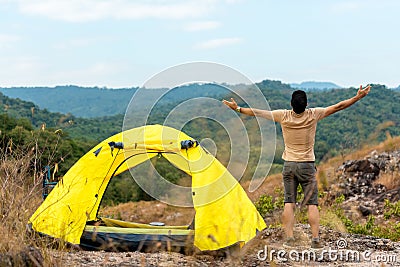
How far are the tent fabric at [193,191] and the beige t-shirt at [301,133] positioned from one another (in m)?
0.85

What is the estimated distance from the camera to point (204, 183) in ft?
20.4

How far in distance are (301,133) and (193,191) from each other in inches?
52.0

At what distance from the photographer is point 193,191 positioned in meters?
6.16

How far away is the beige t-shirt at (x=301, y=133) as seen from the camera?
5.89 metres

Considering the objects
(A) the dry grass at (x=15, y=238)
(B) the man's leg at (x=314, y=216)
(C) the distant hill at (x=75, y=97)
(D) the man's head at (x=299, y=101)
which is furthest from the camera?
(C) the distant hill at (x=75, y=97)

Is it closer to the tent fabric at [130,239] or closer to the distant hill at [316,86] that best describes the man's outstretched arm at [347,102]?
the tent fabric at [130,239]

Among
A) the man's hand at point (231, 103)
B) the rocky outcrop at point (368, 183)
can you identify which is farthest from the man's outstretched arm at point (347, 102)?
the rocky outcrop at point (368, 183)

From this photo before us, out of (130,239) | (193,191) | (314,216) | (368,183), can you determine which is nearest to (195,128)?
(193,191)

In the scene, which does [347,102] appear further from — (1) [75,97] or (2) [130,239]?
(1) [75,97]

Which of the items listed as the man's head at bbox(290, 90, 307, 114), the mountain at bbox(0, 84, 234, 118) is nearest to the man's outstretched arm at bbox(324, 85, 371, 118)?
the man's head at bbox(290, 90, 307, 114)

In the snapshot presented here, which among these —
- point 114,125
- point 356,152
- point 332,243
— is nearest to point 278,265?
point 332,243

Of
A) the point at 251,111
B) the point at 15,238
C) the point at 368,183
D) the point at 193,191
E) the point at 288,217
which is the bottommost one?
the point at 368,183

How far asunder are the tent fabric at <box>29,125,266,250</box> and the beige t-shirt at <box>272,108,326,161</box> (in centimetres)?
85

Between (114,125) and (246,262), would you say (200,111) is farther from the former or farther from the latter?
(114,125)
